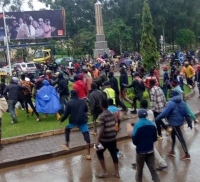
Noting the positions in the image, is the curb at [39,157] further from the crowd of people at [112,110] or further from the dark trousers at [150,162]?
the dark trousers at [150,162]

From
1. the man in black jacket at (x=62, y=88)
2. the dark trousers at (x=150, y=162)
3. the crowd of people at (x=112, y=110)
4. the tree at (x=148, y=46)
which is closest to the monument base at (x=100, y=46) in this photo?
the tree at (x=148, y=46)

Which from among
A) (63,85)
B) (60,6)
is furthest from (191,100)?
(60,6)

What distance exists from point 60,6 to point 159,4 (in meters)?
14.2

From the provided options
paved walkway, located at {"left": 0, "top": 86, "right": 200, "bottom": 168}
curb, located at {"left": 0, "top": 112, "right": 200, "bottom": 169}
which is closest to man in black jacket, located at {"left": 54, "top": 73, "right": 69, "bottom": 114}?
paved walkway, located at {"left": 0, "top": 86, "right": 200, "bottom": 168}

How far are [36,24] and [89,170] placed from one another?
44653mm

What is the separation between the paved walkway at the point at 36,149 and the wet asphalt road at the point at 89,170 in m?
0.18

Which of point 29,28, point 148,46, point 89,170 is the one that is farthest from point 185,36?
point 89,170

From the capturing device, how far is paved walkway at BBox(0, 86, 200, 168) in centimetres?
939

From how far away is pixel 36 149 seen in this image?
33.2ft

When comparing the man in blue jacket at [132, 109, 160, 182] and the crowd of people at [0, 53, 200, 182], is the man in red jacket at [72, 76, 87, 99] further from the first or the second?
the man in blue jacket at [132, 109, 160, 182]

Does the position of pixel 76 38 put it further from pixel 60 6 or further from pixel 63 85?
pixel 63 85

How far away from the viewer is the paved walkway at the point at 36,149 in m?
9.39

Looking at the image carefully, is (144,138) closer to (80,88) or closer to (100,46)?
(80,88)

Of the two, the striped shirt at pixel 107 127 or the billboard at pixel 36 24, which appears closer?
the striped shirt at pixel 107 127
